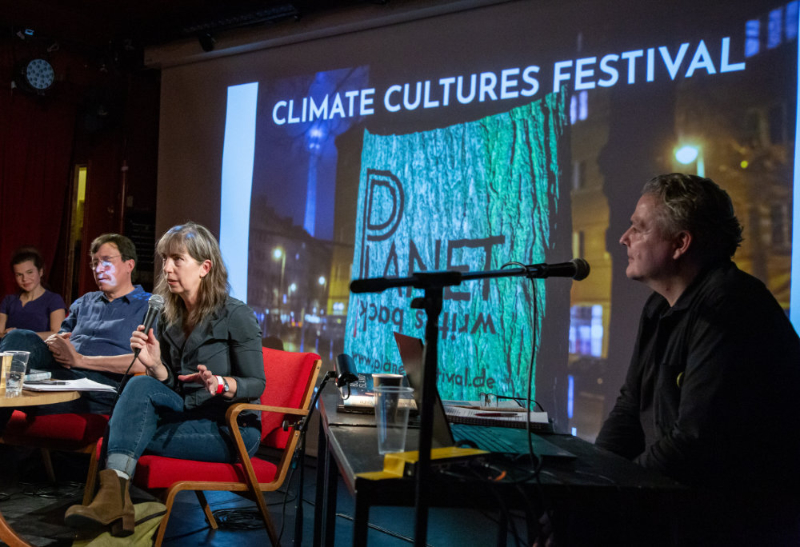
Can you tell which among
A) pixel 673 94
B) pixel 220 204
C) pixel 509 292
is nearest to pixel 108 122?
pixel 220 204

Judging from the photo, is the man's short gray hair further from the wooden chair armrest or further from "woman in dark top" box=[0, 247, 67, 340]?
"woman in dark top" box=[0, 247, 67, 340]

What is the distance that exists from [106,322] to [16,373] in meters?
1.13

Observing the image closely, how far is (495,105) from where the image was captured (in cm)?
405

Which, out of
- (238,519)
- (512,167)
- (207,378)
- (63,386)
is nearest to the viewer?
(207,378)

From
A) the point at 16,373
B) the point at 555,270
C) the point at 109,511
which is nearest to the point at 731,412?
the point at 555,270

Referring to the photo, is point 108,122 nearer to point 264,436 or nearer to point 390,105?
point 390,105

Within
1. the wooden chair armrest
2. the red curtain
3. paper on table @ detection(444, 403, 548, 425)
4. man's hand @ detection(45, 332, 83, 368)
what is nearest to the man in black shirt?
paper on table @ detection(444, 403, 548, 425)

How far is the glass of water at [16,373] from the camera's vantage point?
235cm

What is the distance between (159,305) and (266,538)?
→ 119cm

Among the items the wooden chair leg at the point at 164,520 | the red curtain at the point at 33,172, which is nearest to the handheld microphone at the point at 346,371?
the wooden chair leg at the point at 164,520

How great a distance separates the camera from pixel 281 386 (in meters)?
2.78

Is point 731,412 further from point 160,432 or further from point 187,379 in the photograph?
point 160,432

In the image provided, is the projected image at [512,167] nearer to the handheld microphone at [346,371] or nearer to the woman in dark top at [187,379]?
the woman in dark top at [187,379]

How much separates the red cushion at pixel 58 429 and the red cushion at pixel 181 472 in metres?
0.83
